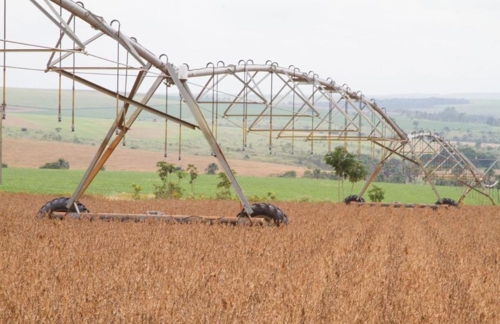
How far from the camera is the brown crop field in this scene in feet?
18.4

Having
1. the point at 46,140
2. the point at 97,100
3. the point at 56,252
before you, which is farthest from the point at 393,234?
the point at 97,100

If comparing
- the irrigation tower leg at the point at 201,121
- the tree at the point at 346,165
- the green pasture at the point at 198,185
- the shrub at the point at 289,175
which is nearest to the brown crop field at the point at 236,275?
the irrigation tower leg at the point at 201,121

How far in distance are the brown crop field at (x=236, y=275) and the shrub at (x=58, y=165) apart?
183ft

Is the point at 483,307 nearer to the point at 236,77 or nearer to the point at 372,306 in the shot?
the point at 372,306

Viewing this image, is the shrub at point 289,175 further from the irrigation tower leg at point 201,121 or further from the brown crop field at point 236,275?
the brown crop field at point 236,275

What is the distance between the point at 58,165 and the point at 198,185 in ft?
51.4

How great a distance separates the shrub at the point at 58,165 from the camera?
222ft

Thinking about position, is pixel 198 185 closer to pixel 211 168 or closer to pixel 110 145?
pixel 211 168

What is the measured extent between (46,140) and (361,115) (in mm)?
57676

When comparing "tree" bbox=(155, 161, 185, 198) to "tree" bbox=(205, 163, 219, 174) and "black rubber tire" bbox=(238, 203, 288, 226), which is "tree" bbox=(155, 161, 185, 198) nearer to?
"black rubber tire" bbox=(238, 203, 288, 226)


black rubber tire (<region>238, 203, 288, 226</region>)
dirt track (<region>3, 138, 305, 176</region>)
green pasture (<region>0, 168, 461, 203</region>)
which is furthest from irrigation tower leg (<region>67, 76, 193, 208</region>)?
dirt track (<region>3, 138, 305, 176</region>)

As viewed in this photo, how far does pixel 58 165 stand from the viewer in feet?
224

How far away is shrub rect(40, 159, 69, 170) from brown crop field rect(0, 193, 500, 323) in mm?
55856

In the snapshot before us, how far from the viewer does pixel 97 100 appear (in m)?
112
